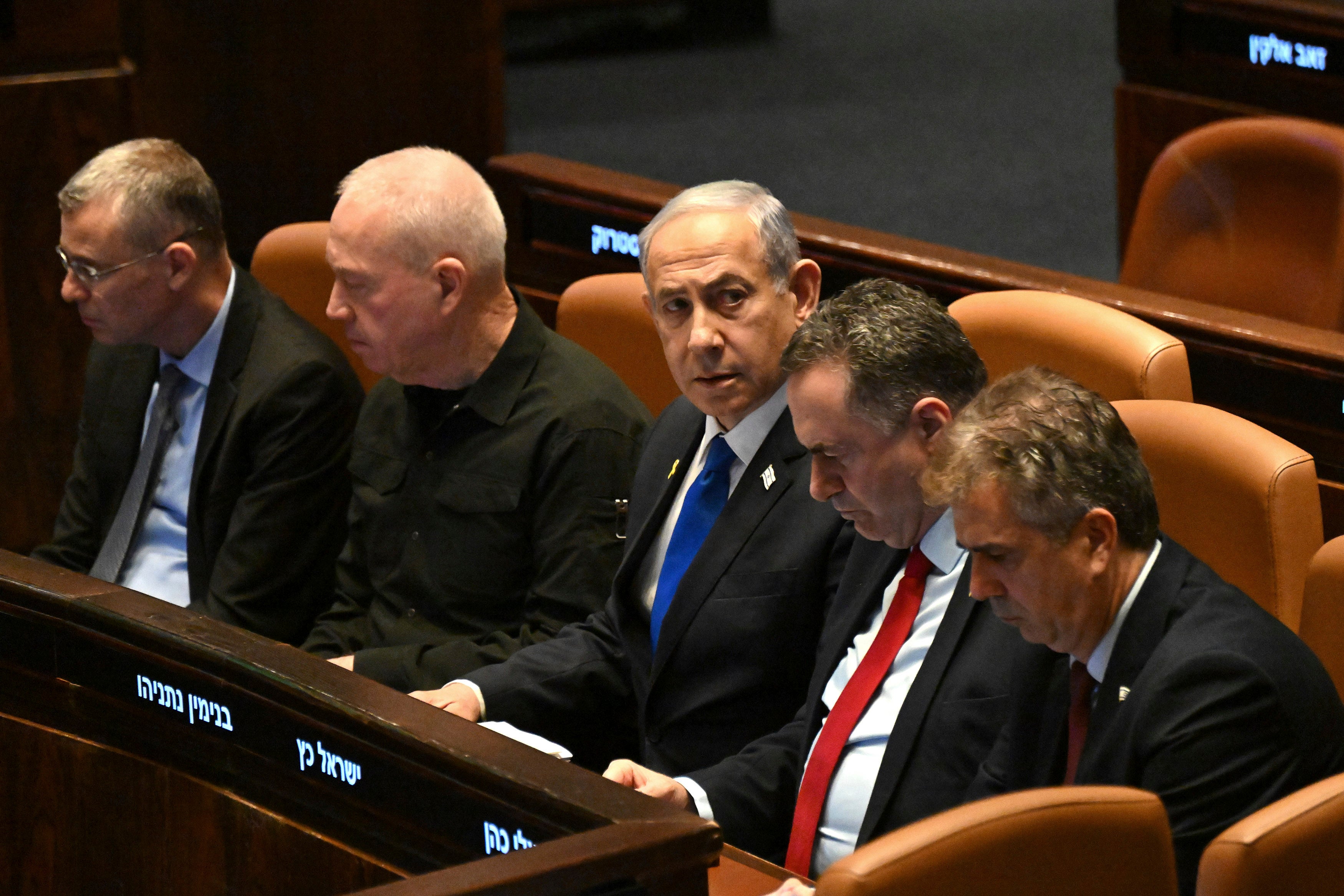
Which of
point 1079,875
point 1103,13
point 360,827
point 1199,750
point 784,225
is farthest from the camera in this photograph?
point 1103,13

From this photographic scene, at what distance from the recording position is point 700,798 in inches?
80.9

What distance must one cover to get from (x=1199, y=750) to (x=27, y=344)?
3.17m

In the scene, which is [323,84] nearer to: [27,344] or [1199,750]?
[27,344]

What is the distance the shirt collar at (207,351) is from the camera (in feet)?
9.53

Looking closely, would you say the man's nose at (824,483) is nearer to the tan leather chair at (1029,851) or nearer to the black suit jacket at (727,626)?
the black suit jacket at (727,626)

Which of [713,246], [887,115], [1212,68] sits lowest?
[887,115]

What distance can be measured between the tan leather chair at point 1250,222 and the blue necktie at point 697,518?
5.34ft

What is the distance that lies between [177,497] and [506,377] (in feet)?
2.24

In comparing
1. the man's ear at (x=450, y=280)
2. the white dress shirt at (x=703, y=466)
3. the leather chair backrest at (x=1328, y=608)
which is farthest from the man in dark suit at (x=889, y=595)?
the man's ear at (x=450, y=280)

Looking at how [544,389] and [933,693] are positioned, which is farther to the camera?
[544,389]

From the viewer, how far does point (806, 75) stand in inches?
296

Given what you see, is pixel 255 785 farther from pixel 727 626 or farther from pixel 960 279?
pixel 960 279

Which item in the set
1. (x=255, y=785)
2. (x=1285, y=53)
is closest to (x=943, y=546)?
(x=255, y=785)

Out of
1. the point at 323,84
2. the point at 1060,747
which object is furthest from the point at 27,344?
the point at 1060,747
